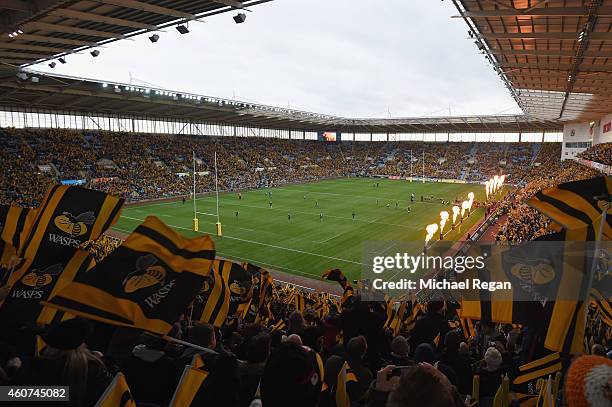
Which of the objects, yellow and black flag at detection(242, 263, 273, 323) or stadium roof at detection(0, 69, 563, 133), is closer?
yellow and black flag at detection(242, 263, 273, 323)

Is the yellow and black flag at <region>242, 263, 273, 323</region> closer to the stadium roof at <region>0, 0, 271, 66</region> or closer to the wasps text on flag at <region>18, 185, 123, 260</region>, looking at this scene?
the wasps text on flag at <region>18, 185, 123, 260</region>

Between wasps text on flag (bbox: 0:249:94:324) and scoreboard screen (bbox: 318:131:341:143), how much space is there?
102m

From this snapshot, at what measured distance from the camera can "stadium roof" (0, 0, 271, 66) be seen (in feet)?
51.2

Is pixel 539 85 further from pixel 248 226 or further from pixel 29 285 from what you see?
pixel 29 285

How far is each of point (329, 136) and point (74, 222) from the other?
103013mm

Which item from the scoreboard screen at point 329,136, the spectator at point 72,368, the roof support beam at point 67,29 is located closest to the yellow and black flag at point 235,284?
the spectator at point 72,368

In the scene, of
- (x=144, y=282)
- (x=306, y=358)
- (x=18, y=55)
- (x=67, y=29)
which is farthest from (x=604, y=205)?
(x=18, y=55)

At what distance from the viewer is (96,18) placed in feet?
55.3

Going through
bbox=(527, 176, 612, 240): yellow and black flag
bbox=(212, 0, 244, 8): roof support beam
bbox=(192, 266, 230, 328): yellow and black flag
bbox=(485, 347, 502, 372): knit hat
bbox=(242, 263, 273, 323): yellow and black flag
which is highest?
bbox=(212, 0, 244, 8): roof support beam

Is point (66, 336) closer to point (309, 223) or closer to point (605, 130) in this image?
point (309, 223)

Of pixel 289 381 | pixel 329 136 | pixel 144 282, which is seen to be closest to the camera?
pixel 289 381

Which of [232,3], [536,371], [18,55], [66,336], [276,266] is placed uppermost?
[232,3]

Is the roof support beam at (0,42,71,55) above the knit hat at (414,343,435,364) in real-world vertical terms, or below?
above

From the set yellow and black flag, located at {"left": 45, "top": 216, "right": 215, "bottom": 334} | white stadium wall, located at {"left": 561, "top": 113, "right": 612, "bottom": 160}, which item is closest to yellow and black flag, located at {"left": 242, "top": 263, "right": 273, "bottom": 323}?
yellow and black flag, located at {"left": 45, "top": 216, "right": 215, "bottom": 334}
